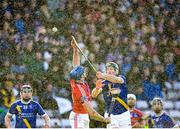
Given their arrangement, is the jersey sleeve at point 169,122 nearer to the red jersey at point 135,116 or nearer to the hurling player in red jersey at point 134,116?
the hurling player in red jersey at point 134,116

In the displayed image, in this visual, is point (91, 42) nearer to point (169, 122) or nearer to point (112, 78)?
point (169, 122)

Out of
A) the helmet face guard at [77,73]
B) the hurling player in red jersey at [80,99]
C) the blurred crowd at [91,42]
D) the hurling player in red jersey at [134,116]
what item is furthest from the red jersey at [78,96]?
the blurred crowd at [91,42]

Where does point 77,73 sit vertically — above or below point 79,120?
above

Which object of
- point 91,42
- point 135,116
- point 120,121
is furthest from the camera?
point 91,42

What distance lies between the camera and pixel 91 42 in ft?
60.7

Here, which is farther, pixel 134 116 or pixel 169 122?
pixel 134 116

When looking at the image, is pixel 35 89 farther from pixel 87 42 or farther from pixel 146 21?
pixel 146 21

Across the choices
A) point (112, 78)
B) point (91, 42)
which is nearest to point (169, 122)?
point (112, 78)

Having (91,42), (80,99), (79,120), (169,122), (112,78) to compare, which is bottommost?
(79,120)

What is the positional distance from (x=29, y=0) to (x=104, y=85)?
6645 millimetres

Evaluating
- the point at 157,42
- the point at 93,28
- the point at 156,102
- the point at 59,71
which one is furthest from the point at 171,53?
the point at 156,102

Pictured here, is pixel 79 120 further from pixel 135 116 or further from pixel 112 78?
pixel 135 116

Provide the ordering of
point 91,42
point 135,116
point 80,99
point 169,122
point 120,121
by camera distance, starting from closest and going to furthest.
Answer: point 80,99, point 120,121, point 169,122, point 135,116, point 91,42

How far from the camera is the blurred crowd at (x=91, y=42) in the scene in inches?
682
